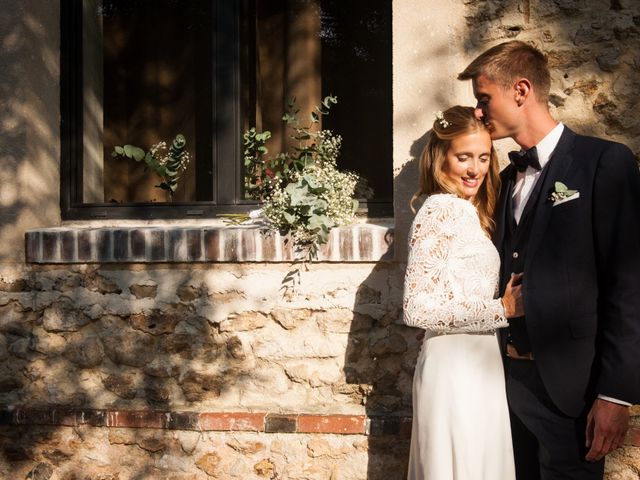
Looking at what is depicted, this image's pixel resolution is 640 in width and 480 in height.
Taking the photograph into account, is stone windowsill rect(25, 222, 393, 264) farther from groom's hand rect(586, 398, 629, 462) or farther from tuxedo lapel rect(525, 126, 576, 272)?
groom's hand rect(586, 398, 629, 462)

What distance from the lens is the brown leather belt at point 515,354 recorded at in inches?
92.2

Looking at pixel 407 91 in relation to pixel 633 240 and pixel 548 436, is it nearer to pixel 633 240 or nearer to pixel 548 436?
pixel 633 240

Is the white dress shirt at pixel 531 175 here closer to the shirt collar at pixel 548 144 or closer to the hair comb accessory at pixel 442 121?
the shirt collar at pixel 548 144

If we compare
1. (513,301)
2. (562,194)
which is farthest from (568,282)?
(562,194)

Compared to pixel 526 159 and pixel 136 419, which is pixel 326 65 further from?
pixel 136 419

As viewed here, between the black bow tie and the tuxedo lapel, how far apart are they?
0.08 metres

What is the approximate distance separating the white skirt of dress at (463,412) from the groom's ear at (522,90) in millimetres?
918

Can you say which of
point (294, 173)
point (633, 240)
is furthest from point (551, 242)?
point (294, 173)

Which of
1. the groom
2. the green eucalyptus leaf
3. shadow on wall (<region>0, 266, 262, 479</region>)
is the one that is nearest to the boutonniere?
the groom

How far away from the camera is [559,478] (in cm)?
221

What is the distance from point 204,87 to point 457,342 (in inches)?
103

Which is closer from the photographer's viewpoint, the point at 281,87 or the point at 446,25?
the point at 446,25

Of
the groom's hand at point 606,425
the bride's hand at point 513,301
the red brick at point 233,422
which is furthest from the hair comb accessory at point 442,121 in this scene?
the red brick at point 233,422

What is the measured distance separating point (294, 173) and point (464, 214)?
53.3 inches
